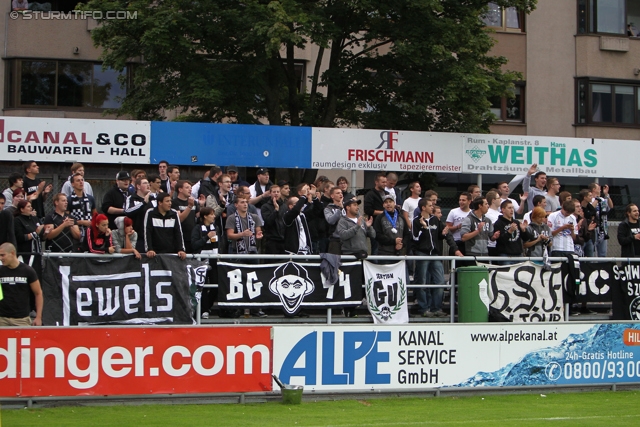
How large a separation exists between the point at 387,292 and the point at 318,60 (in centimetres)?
1234

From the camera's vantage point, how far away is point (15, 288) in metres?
11.7

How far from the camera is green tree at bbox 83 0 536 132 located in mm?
22609

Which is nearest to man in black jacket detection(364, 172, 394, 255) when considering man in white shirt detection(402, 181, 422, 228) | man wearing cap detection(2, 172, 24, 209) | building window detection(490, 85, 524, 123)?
man in white shirt detection(402, 181, 422, 228)

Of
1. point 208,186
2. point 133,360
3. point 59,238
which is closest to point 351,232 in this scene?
point 208,186

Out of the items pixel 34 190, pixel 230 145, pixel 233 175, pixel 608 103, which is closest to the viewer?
pixel 34 190

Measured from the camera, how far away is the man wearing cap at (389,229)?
49.8 feet

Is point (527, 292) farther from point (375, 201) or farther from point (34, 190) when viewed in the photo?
point (34, 190)

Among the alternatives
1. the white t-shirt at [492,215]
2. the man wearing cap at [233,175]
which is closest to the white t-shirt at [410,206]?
the white t-shirt at [492,215]

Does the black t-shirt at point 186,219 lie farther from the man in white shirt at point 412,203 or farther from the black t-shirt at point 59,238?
the man in white shirt at point 412,203

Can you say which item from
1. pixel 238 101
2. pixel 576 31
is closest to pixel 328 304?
pixel 238 101

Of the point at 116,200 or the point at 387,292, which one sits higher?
the point at 116,200

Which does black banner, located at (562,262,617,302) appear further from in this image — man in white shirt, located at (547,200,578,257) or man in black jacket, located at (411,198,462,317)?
man in black jacket, located at (411,198,462,317)

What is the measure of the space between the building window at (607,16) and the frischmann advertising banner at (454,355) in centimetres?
1981

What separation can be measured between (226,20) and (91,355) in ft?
43.7
